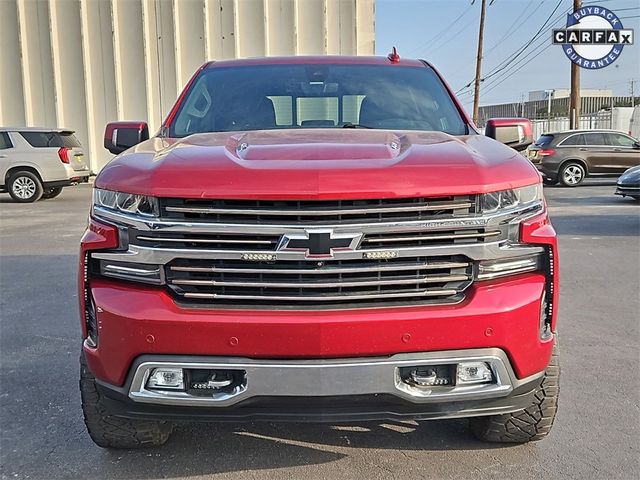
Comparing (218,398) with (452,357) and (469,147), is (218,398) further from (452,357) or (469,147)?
(469,147)

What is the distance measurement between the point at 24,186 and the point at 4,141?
1147mm

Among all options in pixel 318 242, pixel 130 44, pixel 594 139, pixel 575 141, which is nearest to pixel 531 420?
pixel 318 242

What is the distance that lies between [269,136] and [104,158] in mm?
19159

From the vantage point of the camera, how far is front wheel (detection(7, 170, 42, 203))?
1505 centimetres

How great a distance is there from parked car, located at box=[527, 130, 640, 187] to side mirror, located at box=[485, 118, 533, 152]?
14.0 m

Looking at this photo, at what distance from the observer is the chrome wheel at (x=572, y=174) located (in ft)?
56.2

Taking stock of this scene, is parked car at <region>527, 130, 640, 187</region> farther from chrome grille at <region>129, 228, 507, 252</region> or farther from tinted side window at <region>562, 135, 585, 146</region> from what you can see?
chrome grille at <region>129, 228, 507, 252</region>

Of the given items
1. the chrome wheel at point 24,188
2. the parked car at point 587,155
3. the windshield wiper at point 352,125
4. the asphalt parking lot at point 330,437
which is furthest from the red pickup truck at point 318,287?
the parked car at point 587,155

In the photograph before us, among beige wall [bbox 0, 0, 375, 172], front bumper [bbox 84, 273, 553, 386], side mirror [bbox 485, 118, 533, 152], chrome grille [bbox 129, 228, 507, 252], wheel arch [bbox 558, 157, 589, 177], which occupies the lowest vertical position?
wheel arch [bbox 558, 157, 589, 177]

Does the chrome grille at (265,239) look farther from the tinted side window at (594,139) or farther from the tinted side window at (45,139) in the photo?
the tinted side window at (594,139)

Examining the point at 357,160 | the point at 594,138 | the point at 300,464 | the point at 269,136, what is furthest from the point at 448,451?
the point at 594,138

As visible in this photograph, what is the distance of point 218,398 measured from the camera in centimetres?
233

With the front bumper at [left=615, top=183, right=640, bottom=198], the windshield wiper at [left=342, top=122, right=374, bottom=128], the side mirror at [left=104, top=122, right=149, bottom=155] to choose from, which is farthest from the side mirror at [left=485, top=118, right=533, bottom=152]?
the front bumper at [left=615, top=183, right=640, bottom=198]

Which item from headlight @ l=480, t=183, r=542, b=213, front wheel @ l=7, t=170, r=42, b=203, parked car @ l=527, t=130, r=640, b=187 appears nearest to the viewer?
headlight @ l=480, t=183, r=542, b=213
